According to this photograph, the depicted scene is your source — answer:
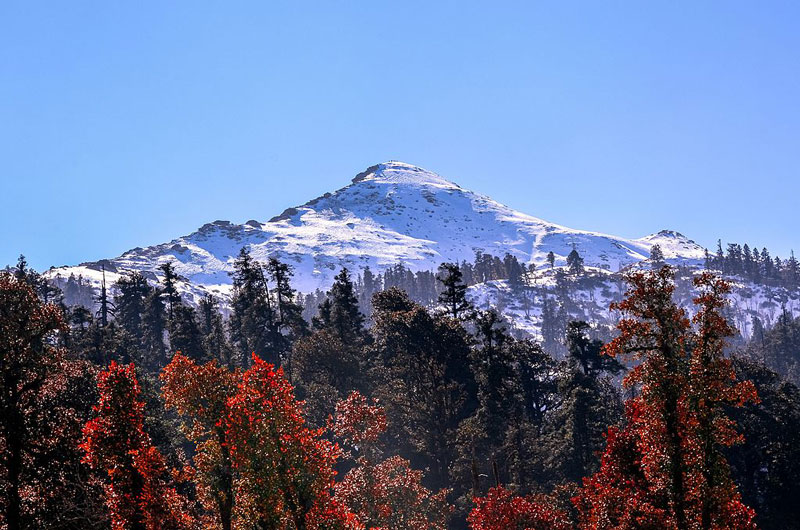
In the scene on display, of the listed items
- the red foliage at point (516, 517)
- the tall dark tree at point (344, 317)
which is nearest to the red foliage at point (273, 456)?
the red foliage at point (516, 517)

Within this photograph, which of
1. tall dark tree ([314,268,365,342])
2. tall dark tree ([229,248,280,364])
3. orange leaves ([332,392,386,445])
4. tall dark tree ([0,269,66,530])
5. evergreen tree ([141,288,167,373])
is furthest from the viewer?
evergreen tree ([141,288,167,373])

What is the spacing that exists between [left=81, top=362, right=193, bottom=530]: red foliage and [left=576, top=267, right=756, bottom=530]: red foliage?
18299 millimetres

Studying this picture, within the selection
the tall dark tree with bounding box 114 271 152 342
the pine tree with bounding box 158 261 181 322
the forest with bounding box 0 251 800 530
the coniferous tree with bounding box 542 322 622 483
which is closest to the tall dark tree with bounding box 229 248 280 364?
the forest with bounding box 0 251 800 530

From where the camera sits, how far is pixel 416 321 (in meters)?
62.9

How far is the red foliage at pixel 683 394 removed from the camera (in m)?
23.0

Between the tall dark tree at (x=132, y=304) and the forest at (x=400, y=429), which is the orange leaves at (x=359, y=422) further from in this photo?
the tall dark tree at (x=132, y=304)

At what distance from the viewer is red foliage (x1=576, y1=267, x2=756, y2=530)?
2298 centimetres

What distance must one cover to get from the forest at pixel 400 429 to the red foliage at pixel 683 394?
0.07m

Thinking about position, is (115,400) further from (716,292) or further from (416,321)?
(416,321)

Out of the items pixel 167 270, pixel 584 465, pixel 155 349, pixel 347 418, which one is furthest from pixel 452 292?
pixel 155 349

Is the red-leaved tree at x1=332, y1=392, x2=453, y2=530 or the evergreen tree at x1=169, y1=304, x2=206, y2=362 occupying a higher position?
the evergreen tree at x1=169, y1=304, x2=206, y2=362

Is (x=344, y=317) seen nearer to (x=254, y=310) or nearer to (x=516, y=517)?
(x=254, y=310)

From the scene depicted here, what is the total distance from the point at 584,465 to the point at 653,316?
3491 centimetres

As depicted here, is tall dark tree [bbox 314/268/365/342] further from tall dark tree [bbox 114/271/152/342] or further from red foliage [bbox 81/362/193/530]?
red foliage [bbox 81/362/193/530]
